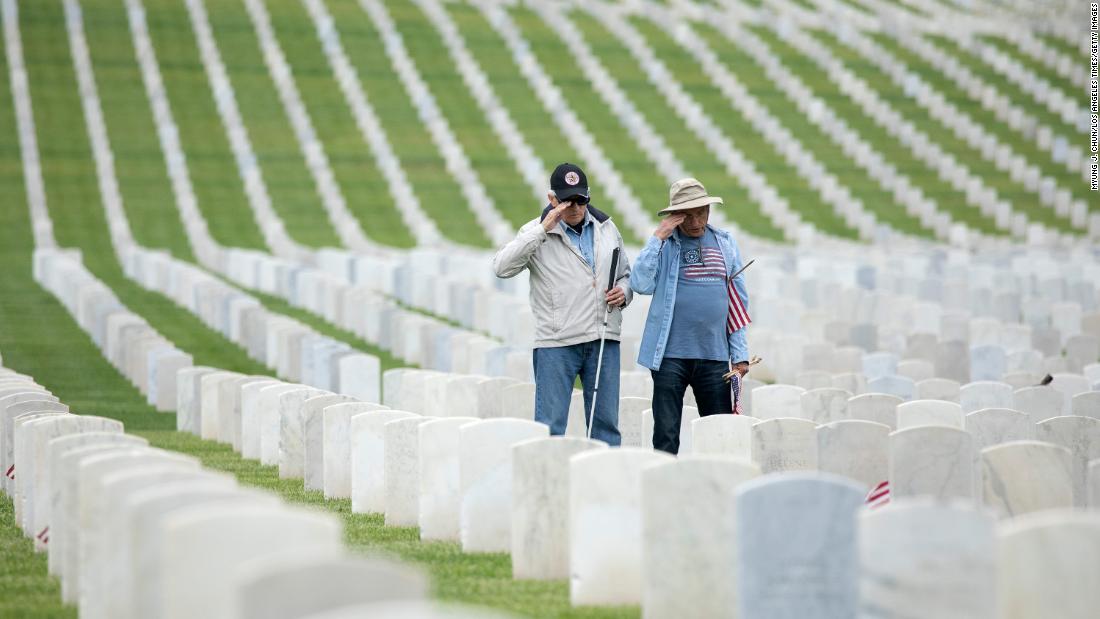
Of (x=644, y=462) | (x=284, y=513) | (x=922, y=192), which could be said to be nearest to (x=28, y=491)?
(x=644, y=462)

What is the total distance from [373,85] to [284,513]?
42.6m

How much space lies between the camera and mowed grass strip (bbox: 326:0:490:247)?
124 ft

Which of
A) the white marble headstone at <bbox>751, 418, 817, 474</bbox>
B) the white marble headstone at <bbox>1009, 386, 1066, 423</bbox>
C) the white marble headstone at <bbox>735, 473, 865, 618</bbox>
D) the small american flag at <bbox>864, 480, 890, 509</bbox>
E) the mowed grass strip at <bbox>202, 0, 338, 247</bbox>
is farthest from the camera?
the mowed grass strip at <bbox>202, 0, 338, 247</bbox>

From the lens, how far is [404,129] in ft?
146

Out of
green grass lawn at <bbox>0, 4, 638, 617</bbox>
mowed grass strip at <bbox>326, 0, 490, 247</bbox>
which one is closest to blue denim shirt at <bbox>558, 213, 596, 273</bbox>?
green grass lawn at <bbox>0, 4, 638, 617</bbox>

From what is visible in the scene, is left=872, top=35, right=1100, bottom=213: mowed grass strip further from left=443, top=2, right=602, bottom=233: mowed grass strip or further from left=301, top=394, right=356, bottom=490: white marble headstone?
left=301, top=394, right=356, bottom=490: white marble headstone

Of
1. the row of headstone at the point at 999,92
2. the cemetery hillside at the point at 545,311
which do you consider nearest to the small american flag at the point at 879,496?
the cemetery hillside at the point at 545,311

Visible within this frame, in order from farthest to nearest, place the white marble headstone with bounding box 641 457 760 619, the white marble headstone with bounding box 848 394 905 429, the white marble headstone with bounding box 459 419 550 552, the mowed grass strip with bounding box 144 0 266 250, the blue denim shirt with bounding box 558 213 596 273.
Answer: the mowed grass strip with bounding box 144 0 266 250, the white marble headstone with bounding box 848 394 905 429, the blue denim shirt with bounding box 558 213 596 273, the white marble headstone with bounding box 459 419 550 552, the white marble headstone with bounding box 641 457 760 619

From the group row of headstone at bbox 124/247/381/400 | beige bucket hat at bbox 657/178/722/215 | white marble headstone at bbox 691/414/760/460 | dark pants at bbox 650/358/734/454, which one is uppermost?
beige bucket hat at bbox 657/178/722/215

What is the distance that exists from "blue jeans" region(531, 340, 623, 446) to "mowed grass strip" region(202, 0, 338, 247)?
2426cm

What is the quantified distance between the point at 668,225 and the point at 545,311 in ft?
2.97

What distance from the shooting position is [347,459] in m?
11.4

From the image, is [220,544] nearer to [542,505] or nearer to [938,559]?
[938,559]

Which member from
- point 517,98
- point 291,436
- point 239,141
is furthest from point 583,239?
point 517,98
